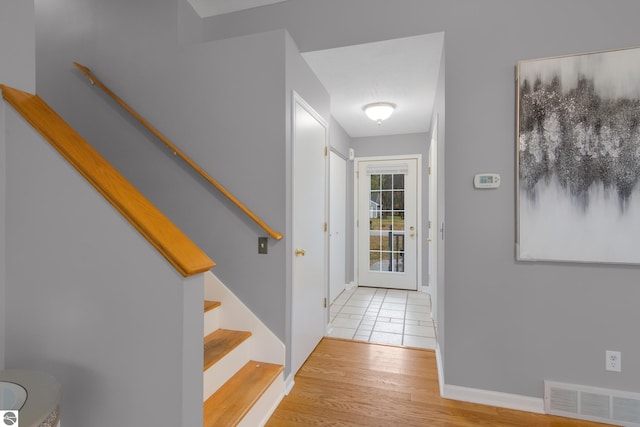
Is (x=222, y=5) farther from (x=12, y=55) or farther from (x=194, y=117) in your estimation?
Answer: (x=12, y=55)

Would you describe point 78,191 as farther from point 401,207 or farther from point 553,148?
point 401,207

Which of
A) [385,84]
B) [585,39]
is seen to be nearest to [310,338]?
[385,84]

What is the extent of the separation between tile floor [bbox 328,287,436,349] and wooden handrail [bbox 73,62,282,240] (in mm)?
1561

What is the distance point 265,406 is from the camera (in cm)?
177

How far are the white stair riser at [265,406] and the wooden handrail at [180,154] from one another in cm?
91

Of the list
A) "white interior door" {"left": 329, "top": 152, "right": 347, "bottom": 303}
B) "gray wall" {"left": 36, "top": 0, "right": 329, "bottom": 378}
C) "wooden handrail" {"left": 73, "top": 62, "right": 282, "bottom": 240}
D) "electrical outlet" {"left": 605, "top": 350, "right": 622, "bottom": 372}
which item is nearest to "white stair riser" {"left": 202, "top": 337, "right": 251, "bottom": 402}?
"gray wall" {"left": 36, "top": 0, "right": 329, "bottom": 378}

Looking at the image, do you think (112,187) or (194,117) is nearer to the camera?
(112,187)

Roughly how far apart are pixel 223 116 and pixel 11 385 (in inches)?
68.4

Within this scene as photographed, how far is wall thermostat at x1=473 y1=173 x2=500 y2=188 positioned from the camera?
191 centimetres

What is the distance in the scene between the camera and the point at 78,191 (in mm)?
1093

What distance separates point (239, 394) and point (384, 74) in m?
2.65

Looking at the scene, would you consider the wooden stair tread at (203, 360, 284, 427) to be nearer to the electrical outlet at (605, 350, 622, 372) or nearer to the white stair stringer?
the white stair stringer

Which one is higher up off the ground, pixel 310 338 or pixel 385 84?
pixel 385 84

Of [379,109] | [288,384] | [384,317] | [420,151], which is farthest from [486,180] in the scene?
[420,151]
